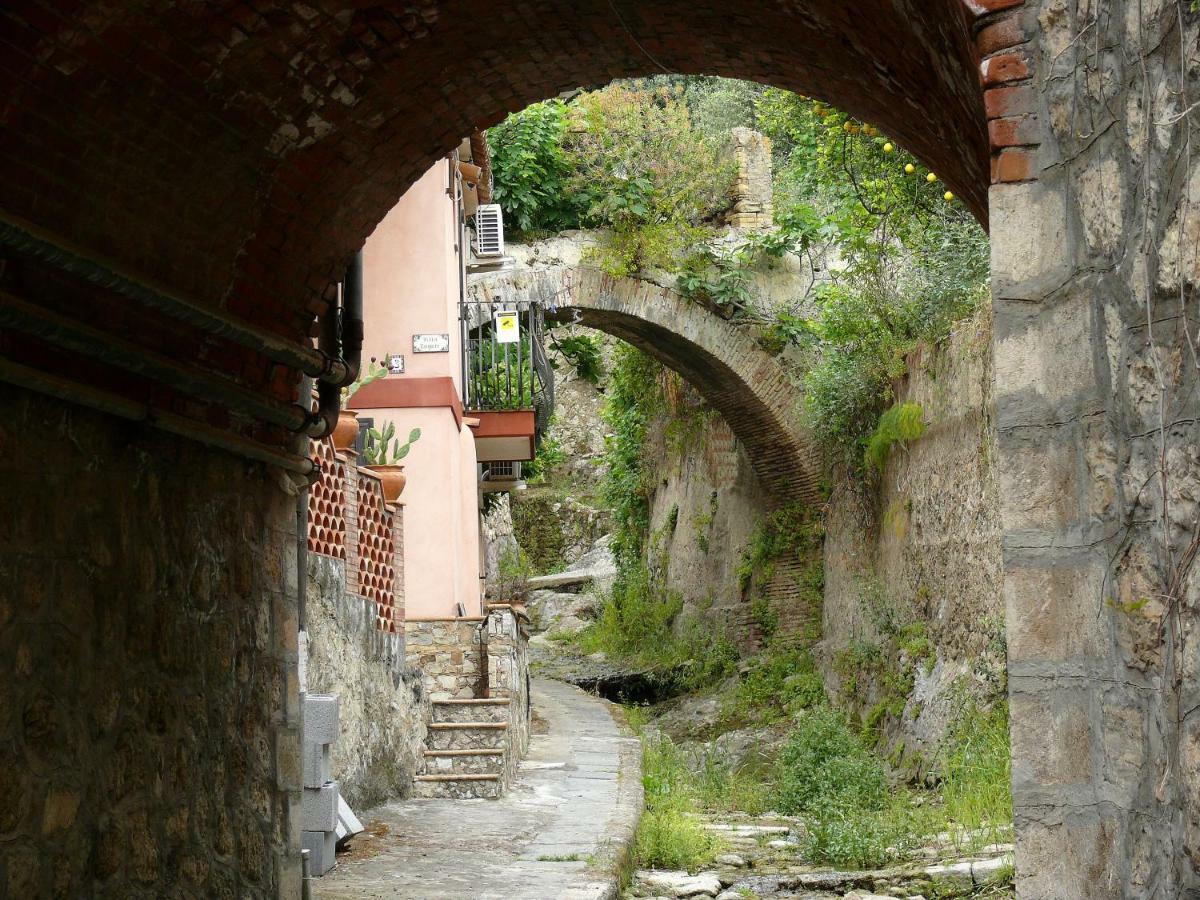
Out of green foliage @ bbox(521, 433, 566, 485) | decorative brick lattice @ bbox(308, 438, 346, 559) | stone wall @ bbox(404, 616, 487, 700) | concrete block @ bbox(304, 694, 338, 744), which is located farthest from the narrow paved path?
green foliage @ bbox(521, 433, 566, 485)

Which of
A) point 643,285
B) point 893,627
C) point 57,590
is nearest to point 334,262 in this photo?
point 57,590

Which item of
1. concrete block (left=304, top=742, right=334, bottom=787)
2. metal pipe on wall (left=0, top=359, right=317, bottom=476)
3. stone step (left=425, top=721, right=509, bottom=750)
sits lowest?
stone step (left=425, top=721, right=509, bottom=750)

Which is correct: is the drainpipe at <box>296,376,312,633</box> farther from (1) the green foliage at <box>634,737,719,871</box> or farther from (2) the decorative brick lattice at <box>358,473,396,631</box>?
(2) the decorative brick lattice at <box>358,473,396,631</box>

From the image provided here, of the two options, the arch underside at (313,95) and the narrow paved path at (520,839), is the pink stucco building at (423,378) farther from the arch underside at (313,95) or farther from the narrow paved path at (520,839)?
the arch underside at (313,95)

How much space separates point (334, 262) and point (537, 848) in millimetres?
3776

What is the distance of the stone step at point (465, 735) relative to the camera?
10.4 metres

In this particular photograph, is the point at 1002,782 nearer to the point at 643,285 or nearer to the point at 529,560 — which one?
the point at 643,285

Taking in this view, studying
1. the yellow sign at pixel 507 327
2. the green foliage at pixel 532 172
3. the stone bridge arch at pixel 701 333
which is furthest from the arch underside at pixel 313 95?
the green foliage at pixel 532 172

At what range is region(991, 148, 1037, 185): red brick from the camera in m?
2.81

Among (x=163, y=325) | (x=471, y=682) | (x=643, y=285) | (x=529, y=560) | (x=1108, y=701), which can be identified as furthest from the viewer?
(x=529, y=560)

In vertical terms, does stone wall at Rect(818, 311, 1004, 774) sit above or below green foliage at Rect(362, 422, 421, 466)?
below

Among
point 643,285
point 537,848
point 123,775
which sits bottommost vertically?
point 537,848

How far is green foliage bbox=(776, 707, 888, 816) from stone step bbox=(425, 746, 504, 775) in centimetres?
231

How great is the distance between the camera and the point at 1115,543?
8.41 feet
